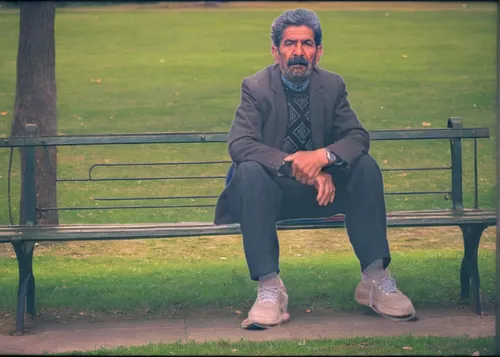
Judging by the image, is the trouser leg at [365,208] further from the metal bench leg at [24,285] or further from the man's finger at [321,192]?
the metal bench leg at [24,285]

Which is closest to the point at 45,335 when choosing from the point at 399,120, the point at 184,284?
the point at 184,284

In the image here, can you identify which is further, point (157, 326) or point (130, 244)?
point (130, 244)

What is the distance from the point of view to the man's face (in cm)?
645

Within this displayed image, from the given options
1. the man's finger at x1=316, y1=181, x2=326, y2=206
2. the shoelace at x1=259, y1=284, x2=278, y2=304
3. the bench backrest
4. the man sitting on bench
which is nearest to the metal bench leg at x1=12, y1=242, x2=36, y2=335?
the bench backrest

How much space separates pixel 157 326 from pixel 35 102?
3.52 meters

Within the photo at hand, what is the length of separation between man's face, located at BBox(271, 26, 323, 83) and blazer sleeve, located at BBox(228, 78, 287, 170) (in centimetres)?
24

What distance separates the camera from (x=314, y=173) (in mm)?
6297

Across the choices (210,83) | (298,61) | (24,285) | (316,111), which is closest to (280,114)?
(316,111)

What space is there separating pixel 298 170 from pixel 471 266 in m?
1.31

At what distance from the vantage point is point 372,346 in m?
6.12

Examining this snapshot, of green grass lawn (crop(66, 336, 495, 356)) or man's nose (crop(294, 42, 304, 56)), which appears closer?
green grass lawn (crop(66, 336, 495, 356))

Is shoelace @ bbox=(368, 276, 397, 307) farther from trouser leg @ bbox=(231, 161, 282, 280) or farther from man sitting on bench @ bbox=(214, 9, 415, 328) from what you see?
trouser leg @ bbox=(231, 161, 282, 280)

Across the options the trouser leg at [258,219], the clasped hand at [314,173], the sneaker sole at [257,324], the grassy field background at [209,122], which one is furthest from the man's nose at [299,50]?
the grassy field background at [209,122]

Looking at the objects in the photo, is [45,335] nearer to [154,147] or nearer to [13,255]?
[13,255]
